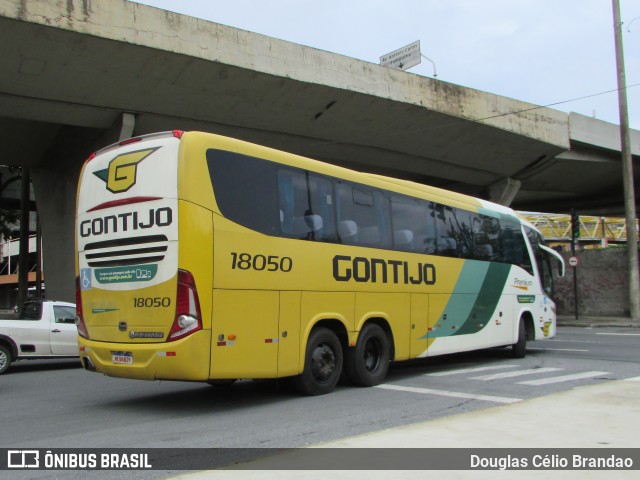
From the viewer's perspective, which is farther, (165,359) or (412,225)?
(412,225)

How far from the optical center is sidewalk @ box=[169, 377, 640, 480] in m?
4.89

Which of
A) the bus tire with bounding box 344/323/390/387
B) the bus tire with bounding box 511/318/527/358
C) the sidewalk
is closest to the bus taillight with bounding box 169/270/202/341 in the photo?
the sidewalk

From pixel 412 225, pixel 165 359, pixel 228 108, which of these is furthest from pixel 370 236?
pixel 228 108

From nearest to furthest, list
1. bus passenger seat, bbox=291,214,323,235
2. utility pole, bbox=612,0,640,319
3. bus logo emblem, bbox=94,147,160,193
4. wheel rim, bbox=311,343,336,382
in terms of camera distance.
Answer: bus logo emblem, bbox=94,147,160,193, bus passenger seat, bbox=291,214,323,235, wheel rim, bbox=311,343,336,382, utility pole, bbox=612,0,640,319

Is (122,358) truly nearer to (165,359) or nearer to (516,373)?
(165,359)

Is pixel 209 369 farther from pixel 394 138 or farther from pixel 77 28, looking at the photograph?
pixel 394 138

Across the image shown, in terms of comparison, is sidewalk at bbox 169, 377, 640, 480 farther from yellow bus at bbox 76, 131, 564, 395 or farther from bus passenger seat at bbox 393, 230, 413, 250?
bus passenger seat at bbox 393, 230, 413, 250

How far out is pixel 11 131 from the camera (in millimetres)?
22125

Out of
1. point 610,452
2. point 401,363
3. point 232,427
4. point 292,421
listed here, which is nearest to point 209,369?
point 232,427

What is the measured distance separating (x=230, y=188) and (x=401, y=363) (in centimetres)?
730

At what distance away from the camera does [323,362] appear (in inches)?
353

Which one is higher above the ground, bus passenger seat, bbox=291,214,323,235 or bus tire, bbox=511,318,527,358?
bus passenger seat, bbox=291,214,323,235

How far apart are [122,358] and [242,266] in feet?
6.24

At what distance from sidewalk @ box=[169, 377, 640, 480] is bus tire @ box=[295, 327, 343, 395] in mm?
2348
